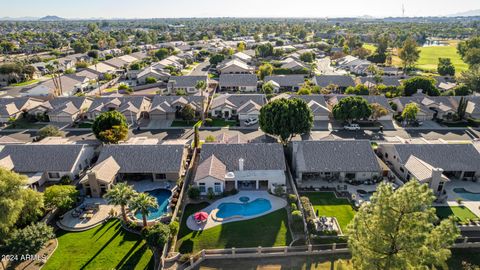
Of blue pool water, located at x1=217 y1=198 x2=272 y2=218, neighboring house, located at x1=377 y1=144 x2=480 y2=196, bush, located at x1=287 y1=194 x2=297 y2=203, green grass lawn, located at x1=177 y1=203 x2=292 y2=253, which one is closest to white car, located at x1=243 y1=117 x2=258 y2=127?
neighboring house, located at x1=377 y1=144 x2=480 y2=196

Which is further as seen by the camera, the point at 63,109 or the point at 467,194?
the point at 63,109

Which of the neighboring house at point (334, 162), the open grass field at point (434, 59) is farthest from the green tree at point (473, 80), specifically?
the neighboring house at point (334, 162)

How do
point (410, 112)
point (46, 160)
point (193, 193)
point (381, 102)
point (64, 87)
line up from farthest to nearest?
1. point (64, 87)
2. point (381, 102)
3. point (410, 112)
4. point (46, 160)
5. point (193, 193)

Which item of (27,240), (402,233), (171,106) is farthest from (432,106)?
(27,240)

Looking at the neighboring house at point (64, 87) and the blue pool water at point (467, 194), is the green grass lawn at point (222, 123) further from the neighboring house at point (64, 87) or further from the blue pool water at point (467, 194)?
the neighboring house at point (64, 87)

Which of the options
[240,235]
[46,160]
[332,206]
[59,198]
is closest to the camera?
[240,235]

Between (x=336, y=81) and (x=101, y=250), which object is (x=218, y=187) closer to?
(x=101, y=250)
